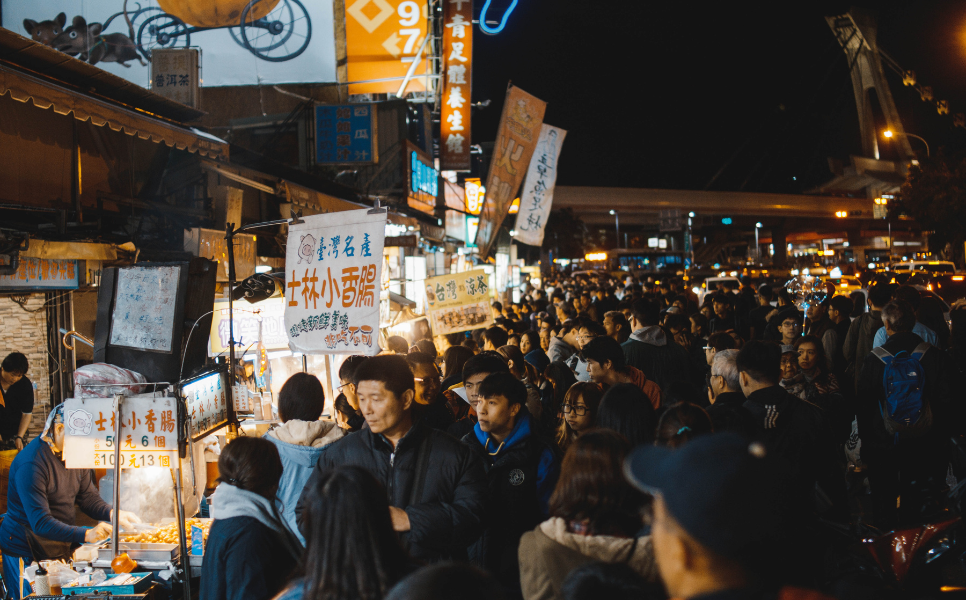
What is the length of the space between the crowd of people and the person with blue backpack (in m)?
0.02

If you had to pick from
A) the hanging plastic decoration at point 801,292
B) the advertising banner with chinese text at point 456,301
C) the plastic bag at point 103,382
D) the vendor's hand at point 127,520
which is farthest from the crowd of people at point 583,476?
the hanging plastic decoration at point 801,292

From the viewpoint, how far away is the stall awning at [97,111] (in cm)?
584

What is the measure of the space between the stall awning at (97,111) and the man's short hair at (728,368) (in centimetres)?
648

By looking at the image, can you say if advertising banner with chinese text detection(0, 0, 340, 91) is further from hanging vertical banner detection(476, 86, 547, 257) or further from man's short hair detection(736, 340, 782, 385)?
man's short hair detection(736, 340, 782, 385)

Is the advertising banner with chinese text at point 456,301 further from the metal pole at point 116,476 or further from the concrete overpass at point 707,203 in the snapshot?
the concrete overpass at point 707,203

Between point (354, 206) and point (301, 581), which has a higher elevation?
point (354, 206)

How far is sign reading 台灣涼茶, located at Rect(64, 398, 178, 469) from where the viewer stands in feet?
14.9

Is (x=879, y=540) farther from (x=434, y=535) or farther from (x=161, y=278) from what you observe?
(x=161, y=278)

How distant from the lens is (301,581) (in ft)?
6.97

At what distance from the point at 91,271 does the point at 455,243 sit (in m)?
20.1

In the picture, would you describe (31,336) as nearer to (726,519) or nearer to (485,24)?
(726,519)

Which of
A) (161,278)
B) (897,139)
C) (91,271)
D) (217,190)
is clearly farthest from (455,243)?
(897,139)

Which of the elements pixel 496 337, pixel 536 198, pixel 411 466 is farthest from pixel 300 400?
pixel 536 198

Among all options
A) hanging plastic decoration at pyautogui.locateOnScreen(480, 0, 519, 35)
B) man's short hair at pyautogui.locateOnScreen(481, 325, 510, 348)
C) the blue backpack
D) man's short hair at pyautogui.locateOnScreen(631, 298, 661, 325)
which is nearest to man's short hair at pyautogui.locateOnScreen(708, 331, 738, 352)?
man's short hair at pyautogui.locateOnScreen(631, 298, 661, 325)
